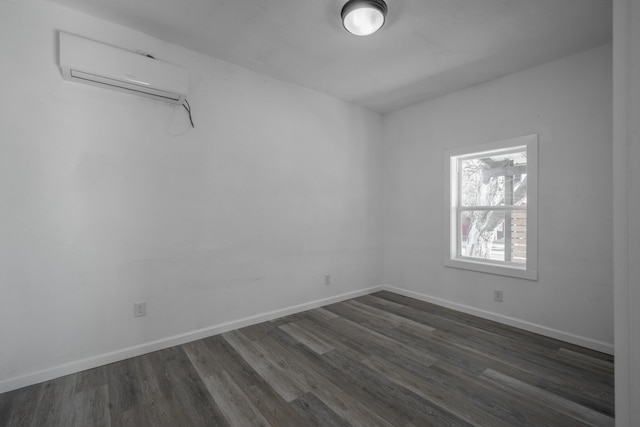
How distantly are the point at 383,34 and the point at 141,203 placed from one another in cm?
252

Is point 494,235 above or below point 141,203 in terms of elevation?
below

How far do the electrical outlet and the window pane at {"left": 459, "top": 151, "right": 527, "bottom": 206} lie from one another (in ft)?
12.0

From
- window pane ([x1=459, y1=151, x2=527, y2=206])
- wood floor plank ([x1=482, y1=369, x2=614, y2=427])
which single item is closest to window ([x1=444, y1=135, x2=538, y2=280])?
window pane ([x1=459, y1=151, x2=527, y2=206])

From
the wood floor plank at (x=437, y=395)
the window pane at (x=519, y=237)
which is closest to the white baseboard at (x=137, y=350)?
the wood floor plank at (x=437, y=395)

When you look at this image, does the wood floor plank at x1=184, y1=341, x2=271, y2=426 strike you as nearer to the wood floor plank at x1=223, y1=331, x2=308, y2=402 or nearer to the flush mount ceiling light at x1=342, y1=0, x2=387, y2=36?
the wood floor plank at x1=223, y1=331, x2=308, y2=402

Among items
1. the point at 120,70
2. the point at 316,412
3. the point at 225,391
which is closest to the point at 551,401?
the point at 316,412

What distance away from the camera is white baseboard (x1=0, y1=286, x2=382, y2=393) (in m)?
2.05

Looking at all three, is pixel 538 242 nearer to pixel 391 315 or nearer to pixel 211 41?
pixel 391 315

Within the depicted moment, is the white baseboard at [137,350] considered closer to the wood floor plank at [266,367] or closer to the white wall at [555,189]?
the wood floor plank at [266,367]

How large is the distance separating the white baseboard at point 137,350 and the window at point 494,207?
80.7 inches

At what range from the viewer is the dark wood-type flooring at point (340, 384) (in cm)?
175

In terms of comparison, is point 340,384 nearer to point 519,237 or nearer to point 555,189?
point 519,237

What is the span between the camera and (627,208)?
126cm

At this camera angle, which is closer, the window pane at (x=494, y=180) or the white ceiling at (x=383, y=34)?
the white ceiling at (x=383, y=34)
